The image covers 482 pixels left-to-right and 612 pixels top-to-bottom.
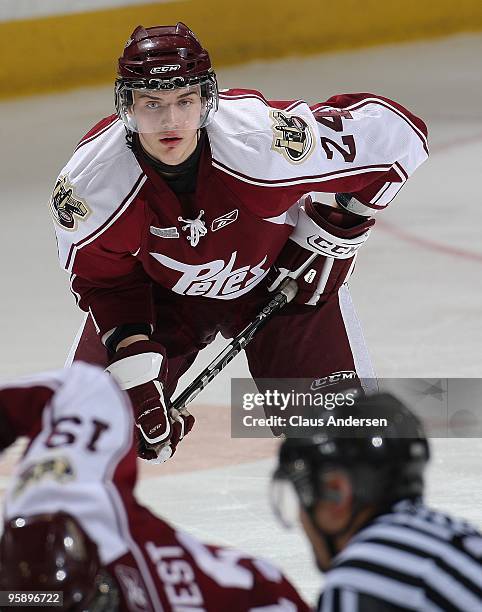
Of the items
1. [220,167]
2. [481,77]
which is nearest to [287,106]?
[220,167]

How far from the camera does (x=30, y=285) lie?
554cm

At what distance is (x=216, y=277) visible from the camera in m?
3.70

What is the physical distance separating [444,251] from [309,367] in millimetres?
1824

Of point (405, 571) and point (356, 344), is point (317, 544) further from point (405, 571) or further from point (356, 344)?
point (356, 344)

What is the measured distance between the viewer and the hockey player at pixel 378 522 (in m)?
1.85

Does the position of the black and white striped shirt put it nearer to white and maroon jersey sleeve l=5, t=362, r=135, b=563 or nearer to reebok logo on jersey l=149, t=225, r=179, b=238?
white and maroon jersey sleeve l=5, t=362, r=135, b=563

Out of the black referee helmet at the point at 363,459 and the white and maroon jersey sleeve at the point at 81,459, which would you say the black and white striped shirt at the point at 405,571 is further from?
the white and maroon jersey sleeve at the point at 81,459

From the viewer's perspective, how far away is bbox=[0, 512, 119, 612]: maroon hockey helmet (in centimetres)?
196

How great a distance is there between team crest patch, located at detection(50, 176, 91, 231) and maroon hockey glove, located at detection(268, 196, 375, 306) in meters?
0.57

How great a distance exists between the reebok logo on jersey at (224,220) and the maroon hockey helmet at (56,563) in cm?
164

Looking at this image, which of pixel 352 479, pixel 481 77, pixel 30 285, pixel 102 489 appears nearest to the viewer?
pixel 352 479

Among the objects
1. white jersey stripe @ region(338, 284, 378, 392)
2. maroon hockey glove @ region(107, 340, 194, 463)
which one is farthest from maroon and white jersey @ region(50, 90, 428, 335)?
white jersey stripe @ region(338, 284, 378, 392)

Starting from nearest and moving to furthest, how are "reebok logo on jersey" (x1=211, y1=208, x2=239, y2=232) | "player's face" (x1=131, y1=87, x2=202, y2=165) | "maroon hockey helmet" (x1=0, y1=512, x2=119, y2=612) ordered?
"maroon hockey helmet" (x1=0, y1=512, x2=119, y2=612) → "player's face" (x1=131, y1=87, x2=202, y2=165) → "reebok logo on jersey" (x1=211, y1=208, x2=239, y2=232)

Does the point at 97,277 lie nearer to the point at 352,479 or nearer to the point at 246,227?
the point at 246,227
